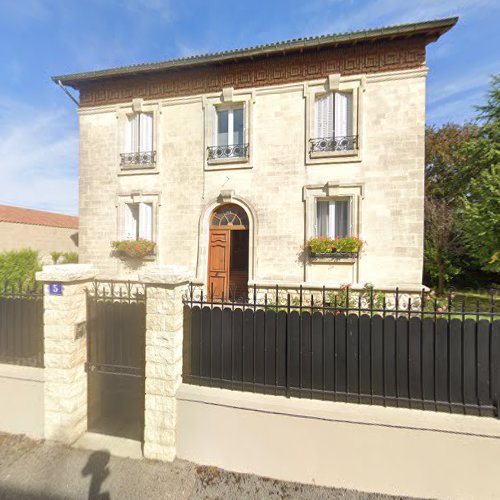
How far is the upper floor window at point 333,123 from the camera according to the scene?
8.18 meters

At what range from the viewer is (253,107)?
8.68 metres

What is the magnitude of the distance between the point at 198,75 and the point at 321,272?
7614 mm

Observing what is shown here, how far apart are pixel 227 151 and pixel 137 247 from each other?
174 inches

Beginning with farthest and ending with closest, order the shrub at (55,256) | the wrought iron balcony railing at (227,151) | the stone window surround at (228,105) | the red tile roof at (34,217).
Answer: the red tile roof at (34,217)
the shrub at (55,256)
the wrought iron balcony railing at (227,151)
the stone window surround at (228,105)

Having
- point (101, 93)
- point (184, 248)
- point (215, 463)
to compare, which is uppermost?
point (101, 93)

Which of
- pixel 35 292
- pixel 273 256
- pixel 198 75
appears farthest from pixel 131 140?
pixel 35 292

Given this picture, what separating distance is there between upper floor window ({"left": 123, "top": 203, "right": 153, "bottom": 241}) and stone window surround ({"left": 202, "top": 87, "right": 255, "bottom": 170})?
2.68 meters

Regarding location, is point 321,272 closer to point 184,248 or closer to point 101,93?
point 184,248

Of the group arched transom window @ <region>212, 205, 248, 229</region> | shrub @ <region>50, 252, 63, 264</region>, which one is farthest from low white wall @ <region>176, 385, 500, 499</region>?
shrub @ <region>50, 252, 63, 264</region>

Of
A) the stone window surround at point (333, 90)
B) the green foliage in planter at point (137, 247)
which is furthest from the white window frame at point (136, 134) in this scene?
the stone window surround at point (333, 90)

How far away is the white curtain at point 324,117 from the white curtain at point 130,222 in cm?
686

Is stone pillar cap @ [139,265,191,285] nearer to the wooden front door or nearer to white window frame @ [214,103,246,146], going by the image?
the wooden front door

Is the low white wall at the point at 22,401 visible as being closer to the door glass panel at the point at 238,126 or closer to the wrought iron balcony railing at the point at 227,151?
the wrought iron balcony railing at the point at 227,151

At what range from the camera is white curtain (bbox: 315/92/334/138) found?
27.4 ft
